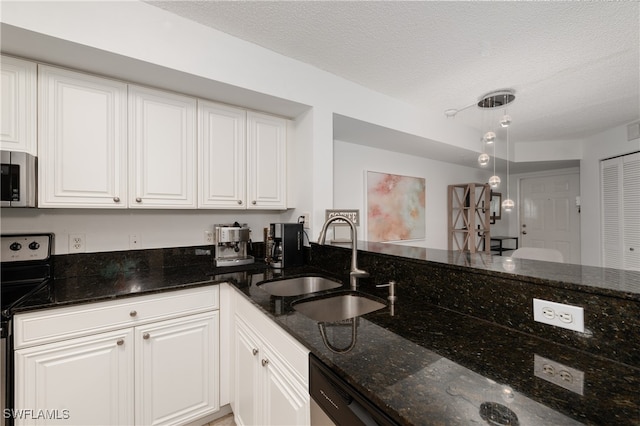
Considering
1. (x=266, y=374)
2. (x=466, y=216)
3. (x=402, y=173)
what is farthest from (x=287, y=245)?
(x=466, y=216)

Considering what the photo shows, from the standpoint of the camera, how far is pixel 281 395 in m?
1.05

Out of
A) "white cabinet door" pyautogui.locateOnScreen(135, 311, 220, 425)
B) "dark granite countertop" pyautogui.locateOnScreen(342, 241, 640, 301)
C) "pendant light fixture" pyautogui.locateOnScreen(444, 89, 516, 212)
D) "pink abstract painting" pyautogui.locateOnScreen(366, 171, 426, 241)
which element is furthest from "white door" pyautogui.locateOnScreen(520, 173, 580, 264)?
"white cabinet door" pyautogui.locateOnScreen(135, 311, 220, 425)

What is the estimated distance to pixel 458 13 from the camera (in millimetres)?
1543

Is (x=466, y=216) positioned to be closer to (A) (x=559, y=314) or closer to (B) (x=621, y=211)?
(B) (x=621, y=211)

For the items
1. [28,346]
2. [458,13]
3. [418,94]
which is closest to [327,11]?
[458,13]

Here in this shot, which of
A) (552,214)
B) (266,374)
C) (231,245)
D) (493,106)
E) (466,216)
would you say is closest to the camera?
(266,374)

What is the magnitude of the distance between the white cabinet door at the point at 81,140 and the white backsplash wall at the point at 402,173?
192 centimetres

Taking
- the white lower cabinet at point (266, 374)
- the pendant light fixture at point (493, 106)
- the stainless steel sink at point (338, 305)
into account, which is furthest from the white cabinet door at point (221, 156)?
the pendant light fixture at point (493, 106)

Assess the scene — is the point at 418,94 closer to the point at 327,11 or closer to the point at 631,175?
the point at 327,11

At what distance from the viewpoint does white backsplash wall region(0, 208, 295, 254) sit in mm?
1654

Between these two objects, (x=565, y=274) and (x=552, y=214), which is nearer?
(x=565, y=274)

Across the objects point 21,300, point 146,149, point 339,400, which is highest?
point 146,149

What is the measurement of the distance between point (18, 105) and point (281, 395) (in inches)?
77.0

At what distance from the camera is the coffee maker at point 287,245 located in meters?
2.03
